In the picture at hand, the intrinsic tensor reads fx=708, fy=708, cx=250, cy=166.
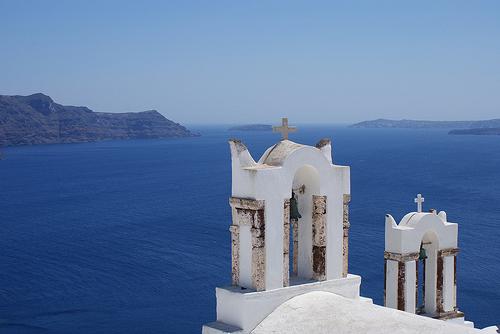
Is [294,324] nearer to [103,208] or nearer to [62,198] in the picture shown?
[103,208]

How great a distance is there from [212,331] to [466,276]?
42898 millimetres

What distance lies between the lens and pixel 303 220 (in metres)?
12.8

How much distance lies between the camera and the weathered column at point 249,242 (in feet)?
38.3

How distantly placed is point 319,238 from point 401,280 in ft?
7.79

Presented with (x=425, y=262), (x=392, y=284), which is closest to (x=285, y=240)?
(x=392, y=284)

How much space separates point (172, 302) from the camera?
48.5 metres

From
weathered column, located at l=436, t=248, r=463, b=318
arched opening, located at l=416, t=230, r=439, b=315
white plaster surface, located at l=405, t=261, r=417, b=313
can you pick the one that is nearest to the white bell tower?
white plaster surface, located at l=405, t=261, r=417, b=313

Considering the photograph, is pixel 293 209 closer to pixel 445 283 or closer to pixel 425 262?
pixel 425 262

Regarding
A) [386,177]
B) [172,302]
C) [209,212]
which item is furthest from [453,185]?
[172,302]

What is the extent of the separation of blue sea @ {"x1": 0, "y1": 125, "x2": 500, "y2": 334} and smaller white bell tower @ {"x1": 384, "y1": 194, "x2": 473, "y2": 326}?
94.1 ft

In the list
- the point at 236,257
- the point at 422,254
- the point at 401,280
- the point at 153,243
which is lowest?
the point at 153,243

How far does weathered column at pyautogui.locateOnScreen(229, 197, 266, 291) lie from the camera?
1166 centimetres

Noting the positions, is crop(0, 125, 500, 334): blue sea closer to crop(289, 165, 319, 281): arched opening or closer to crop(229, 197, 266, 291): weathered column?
crop(289, 165, 319, 281): arched opening

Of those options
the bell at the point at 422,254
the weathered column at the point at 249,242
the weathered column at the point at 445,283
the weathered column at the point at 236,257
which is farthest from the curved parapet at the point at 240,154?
the weathered column at the point at 445,283
